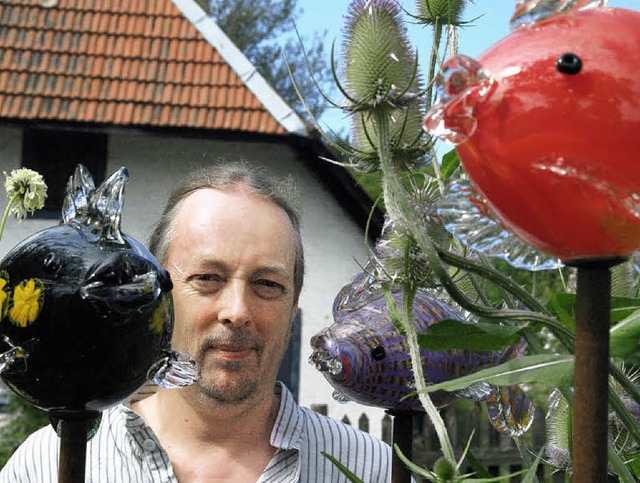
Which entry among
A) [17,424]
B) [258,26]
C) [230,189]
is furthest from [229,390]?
[258,26]

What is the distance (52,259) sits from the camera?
629 millimetres

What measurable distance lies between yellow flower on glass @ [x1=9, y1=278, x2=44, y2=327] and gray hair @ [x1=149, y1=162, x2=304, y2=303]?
0.59 metres

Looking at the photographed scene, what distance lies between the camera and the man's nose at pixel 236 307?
1.10 m

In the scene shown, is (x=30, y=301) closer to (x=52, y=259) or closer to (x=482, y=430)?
(x=52, y=259)

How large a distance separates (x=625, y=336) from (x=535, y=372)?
12cm

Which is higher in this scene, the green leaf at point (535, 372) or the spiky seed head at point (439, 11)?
the spiky seed head at point (439, 11)

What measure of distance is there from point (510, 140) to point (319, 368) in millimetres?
366

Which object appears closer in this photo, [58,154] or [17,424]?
[17,424]

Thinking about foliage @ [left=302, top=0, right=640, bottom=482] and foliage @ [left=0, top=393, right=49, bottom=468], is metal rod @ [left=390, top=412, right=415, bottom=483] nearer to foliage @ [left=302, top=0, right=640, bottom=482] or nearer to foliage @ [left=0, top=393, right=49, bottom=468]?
foliage @ [left=302, top=0, right=640, bottom=482]

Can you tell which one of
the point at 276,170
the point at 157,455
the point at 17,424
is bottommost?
the point at 17,424

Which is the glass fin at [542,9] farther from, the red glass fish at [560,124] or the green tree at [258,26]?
the green tree at [258,26]

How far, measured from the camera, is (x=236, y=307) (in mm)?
1105

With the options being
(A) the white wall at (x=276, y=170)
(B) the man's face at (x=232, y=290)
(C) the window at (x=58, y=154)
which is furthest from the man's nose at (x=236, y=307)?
(C) the window at (x=58, y=154)

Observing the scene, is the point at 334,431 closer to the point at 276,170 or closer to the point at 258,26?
the point at 276,170
